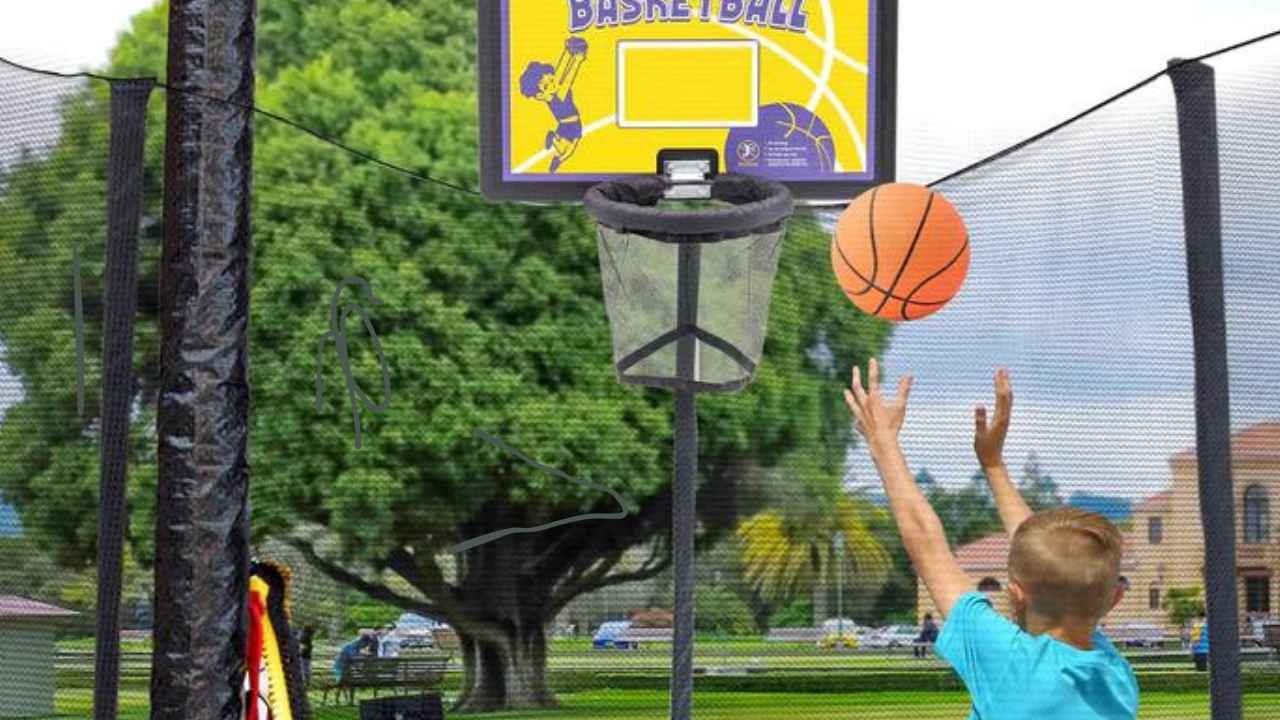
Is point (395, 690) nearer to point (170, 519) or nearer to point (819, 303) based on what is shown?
point (819, 303)

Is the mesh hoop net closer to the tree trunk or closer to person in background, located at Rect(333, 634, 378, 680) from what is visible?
the tree trunk

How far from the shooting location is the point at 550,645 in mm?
8117

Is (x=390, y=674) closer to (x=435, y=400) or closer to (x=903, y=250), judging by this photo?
(x=903, y=250)

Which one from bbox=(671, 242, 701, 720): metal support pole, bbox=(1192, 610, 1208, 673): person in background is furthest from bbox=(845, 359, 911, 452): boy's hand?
bbox=(1192, 610, 1208, 673): person in background

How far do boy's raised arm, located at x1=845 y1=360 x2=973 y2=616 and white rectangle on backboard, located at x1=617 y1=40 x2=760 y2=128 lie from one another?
8.78ft

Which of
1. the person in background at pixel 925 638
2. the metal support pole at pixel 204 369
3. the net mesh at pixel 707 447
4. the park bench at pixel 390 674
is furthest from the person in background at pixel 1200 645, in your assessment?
the park bench at pixel 390 674

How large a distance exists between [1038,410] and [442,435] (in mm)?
5237

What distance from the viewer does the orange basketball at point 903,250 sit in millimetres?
6016

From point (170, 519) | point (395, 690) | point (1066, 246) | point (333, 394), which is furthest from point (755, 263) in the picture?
point (333, 394)

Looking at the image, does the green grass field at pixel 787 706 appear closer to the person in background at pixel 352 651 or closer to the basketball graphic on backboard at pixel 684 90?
the person in background at pixel 352 651

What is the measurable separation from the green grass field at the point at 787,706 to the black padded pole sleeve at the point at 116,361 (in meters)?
0.58

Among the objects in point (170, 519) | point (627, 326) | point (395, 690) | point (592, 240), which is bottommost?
point (395, 690)

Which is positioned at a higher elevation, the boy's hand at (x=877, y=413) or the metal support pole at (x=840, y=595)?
the boy's hand at (x=877, y=413)

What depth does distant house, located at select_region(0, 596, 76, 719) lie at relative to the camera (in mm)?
6520
